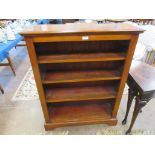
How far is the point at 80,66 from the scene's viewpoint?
1.47m

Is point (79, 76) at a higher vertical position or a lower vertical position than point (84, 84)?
higher

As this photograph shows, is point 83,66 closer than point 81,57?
No

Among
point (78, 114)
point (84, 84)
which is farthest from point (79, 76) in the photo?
point (78, 114)

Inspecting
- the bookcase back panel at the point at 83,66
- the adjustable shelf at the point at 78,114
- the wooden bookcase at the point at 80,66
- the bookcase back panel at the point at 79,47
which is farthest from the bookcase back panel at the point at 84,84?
the bookcase back panel at the point at 79,47

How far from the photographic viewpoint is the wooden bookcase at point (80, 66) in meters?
1.04

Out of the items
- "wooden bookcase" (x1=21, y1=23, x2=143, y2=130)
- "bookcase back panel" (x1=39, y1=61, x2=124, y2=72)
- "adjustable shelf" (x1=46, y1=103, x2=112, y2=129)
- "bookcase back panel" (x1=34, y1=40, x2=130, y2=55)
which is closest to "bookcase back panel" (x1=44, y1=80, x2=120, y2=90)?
"wooden bookcase" (x1=21, y1=23, x2=143, y2=130)

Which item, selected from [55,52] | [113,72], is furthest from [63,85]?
[113,72]

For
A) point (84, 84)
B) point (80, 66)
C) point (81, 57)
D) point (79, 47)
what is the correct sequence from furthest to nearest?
point (84, 84), point (80, 66), point (79, 47), point (81, 57)

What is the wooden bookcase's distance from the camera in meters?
1.04

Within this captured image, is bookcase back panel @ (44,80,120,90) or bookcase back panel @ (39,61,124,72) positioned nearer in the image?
bookcase back panel @ (39,61,124,72)

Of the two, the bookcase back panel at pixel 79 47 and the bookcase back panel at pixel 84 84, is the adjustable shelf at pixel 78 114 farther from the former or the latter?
the bookcase back panel at pixel 79 47

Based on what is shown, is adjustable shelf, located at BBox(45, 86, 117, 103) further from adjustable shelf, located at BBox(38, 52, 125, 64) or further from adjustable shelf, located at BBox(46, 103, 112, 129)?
adjustable shelf, located at BBox(38, 52, 125, 64)

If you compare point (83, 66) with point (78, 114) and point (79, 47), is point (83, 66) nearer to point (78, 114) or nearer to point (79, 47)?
point (79, 47)
